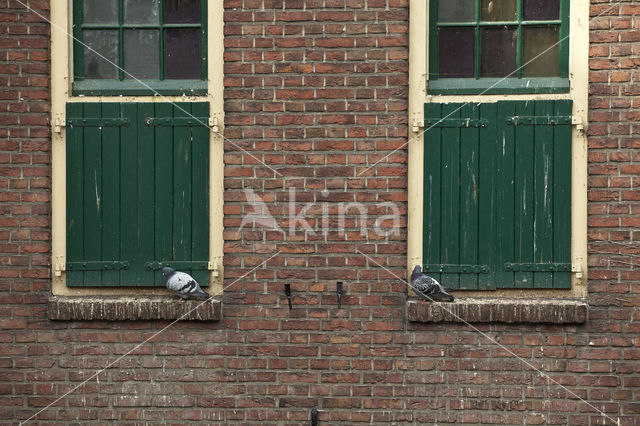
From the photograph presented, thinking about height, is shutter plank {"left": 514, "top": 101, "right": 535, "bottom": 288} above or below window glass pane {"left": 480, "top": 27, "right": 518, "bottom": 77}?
below

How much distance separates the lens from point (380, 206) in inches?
222

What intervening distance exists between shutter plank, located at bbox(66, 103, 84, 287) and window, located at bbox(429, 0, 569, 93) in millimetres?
2579

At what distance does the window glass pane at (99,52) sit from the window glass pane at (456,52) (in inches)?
93.9

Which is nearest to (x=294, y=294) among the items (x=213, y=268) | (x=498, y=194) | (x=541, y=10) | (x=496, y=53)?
(x=213, y=268)

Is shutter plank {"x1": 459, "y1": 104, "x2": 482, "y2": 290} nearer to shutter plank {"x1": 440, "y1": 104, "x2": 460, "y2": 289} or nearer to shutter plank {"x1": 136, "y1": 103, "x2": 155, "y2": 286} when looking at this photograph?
shutter plank {"x1": 440, "y1": 104, "x2": 460, "y2": 289}

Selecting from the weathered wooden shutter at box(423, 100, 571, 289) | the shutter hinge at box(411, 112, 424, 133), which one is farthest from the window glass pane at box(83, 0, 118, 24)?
the weathered wooden shutter at box(423, 100, 571, 289)

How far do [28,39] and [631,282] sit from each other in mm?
4587

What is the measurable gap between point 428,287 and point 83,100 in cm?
281

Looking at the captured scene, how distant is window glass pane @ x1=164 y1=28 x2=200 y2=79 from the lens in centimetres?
583

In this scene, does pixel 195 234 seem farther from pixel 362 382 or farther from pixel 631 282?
pixel 631 282

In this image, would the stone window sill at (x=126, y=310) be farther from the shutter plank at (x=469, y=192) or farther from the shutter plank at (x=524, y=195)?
the shutter plank at (x=524, y=195)

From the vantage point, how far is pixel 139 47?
5852 millimetres

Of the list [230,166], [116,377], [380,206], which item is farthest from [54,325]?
[380,206]

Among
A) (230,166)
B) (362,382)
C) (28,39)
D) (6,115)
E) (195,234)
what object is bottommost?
(362,382)
